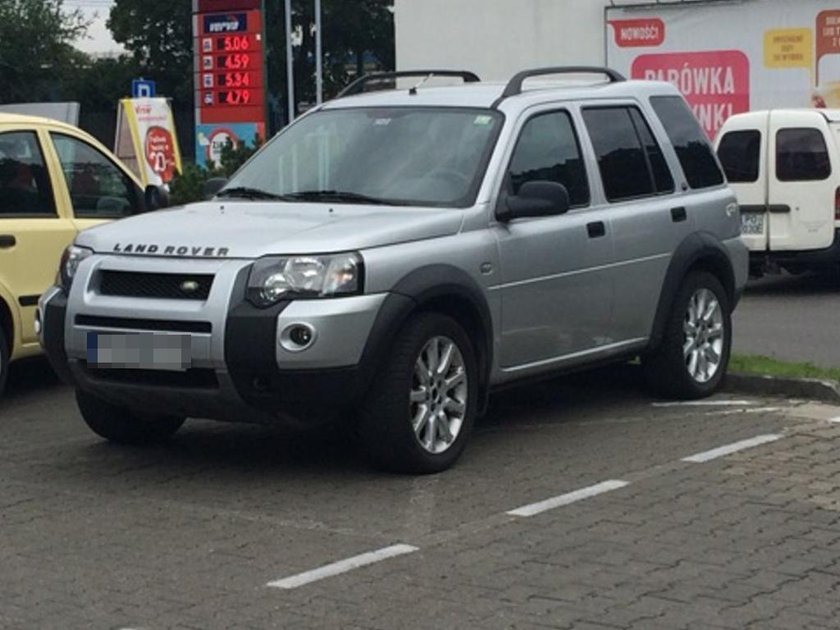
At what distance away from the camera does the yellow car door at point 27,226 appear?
1048 cm

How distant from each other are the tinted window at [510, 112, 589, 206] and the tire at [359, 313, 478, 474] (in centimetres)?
107

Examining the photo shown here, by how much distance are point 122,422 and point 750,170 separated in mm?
10536

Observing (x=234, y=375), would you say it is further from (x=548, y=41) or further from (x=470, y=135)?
(x=548, y=41)

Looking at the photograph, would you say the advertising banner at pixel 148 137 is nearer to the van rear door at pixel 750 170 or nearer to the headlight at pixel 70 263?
the van rear door at pixel 750 170

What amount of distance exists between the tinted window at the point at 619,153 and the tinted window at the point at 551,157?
0.65 feet

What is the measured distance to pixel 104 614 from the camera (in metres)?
6.18

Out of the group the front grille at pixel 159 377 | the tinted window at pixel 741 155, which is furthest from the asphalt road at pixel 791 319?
the front grille at pixel 159 377

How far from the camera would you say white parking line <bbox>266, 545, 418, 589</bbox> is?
21.4ft

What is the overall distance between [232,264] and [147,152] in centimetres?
1924

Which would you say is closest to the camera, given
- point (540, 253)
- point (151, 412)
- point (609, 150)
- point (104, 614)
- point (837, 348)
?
point (104, 614)

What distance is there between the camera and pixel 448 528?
730 centimetres

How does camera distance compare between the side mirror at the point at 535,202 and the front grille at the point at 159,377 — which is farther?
the side mirror at the point at 535,202

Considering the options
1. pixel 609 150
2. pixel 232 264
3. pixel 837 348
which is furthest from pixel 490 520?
pixel 837 348

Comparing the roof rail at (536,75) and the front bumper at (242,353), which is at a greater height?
the roof rail at (536,75)
